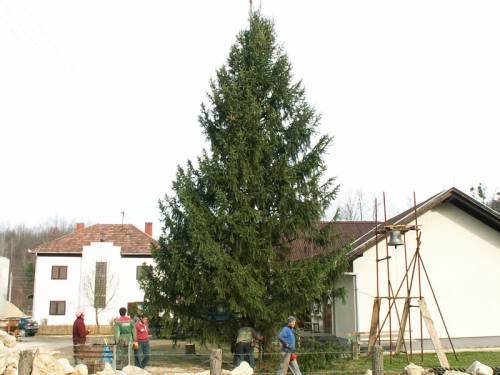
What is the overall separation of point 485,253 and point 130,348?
14.6 m

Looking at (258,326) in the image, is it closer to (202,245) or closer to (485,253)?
(202,245)

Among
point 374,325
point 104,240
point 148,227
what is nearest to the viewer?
point 374,325

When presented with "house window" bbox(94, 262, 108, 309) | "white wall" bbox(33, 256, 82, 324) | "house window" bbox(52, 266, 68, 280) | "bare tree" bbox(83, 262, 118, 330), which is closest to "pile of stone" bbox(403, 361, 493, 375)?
"bare tree" bbox(83, 262, 118, 330)

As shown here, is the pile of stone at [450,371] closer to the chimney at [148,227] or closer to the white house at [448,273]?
the white house at [448,273]

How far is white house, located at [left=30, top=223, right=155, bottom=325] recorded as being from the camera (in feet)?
135

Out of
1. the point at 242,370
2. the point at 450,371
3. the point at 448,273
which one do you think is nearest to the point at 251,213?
the point at 242,370

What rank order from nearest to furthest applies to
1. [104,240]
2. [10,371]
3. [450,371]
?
[450,371] → [10,371] → [104,240]

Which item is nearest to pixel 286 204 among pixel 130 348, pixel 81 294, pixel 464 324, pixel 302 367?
pixel 302 367

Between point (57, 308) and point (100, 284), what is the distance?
380 cm

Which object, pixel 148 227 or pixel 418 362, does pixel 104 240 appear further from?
pixel 418 362

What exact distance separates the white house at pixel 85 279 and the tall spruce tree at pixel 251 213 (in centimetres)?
2691

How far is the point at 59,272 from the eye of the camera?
4206cm

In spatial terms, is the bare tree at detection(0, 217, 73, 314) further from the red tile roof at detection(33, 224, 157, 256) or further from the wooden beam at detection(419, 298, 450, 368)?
the wooden beam at detection(419, 298, 450, 368)

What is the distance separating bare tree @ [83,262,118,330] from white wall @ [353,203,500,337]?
26.2 m
